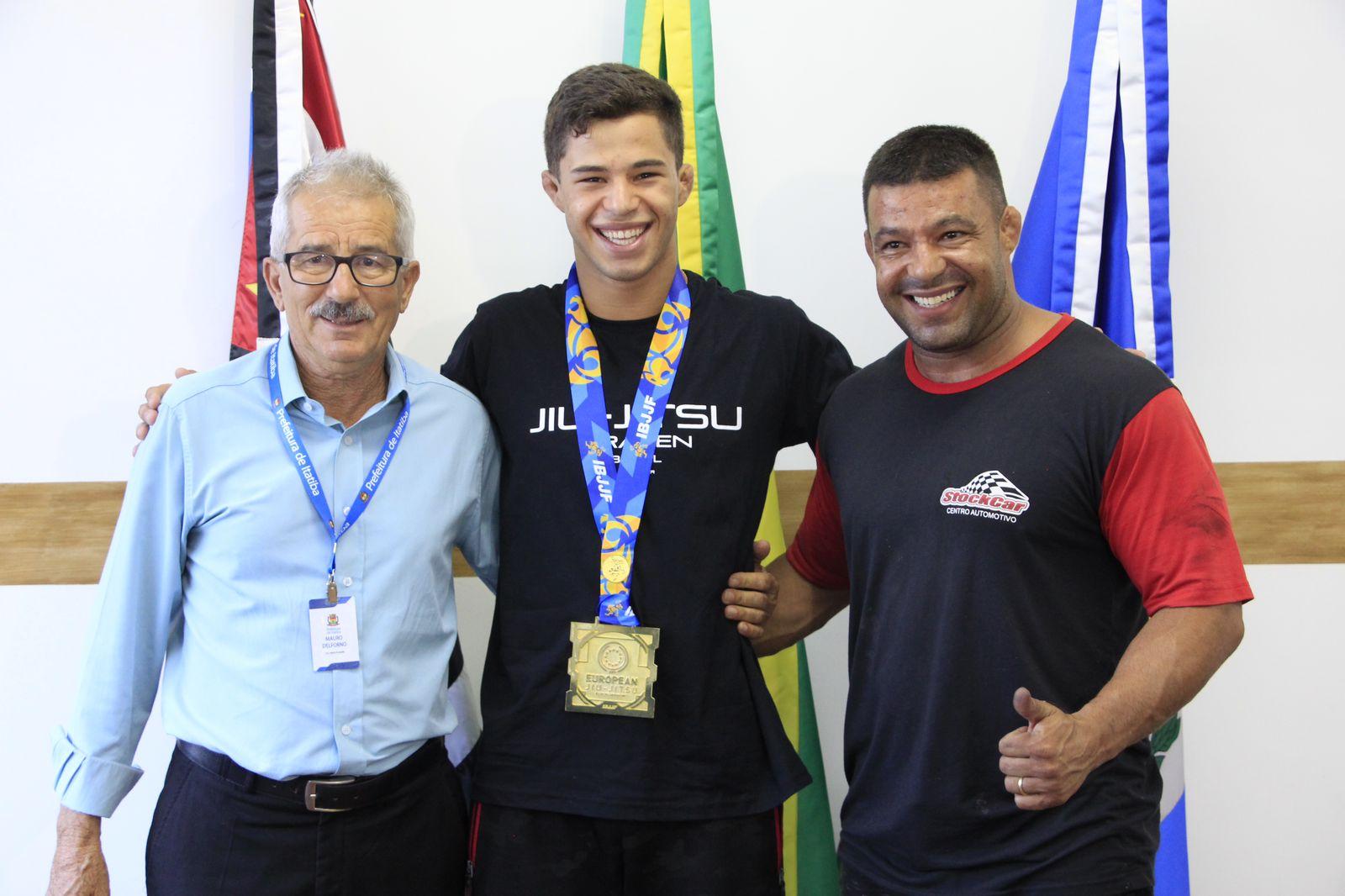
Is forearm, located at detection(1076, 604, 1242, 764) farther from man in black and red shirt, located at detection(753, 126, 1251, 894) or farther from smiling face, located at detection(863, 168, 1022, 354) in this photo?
smiling face, located at detection(863, 168, 1022, 354)

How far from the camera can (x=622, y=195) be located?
6.33ft

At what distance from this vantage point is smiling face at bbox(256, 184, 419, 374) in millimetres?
1816

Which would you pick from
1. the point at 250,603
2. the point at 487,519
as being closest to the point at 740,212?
the point at 487,519

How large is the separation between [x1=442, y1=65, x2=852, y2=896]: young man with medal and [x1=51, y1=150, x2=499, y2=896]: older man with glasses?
0.56ft

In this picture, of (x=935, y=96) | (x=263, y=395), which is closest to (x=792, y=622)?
(x=263, y=395)

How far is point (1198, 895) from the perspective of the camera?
2.88 m

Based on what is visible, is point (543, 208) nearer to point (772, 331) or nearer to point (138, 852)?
point (772, 331)

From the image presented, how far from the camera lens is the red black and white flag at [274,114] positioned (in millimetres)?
2457

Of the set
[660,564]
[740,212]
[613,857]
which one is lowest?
[613,857]

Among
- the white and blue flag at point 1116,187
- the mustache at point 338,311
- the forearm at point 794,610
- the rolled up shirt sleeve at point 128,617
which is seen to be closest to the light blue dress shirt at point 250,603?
the rolled up shirt sleeve at point 128,617

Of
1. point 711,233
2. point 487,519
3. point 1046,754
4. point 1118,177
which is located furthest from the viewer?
point 711,233

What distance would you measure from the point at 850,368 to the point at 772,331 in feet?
0.65

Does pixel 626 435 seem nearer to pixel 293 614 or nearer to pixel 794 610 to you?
pixel 794 610

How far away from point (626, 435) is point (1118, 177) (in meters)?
1.35
